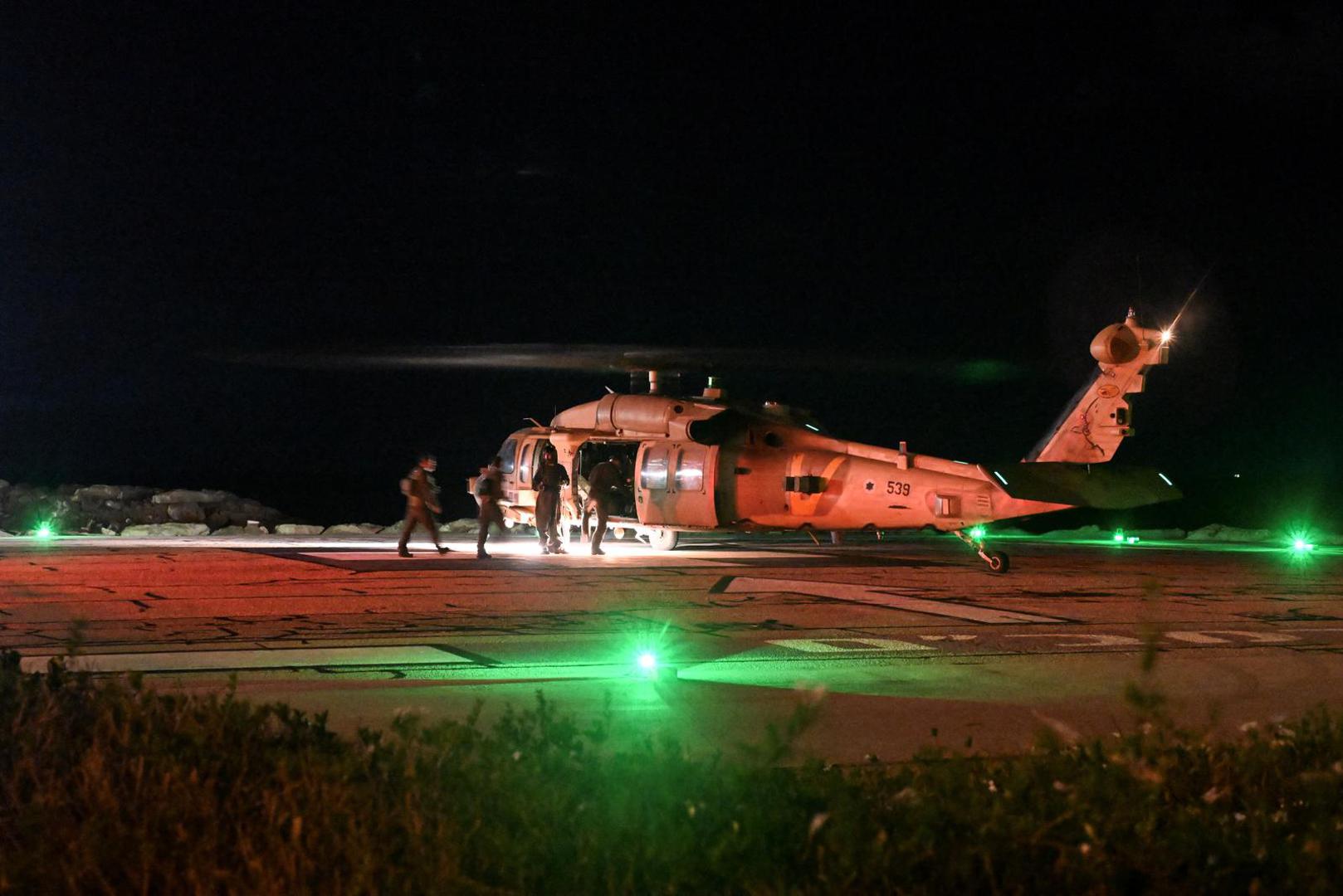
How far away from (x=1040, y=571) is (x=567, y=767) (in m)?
17.6

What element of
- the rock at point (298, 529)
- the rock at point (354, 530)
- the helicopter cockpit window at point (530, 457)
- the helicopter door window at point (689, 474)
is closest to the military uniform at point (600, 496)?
the helicopter door window at point (689, 474)

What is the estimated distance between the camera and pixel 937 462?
2248 centimetres

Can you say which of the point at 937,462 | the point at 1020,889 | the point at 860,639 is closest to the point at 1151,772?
the point at 1020,889

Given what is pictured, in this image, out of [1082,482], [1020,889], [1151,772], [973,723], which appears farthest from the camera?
[1082,482]

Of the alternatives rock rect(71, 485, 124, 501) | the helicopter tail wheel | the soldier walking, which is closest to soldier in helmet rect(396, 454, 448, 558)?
the soldier walking

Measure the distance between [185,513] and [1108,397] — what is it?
33.8 metres

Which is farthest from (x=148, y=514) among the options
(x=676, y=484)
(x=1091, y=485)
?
(x=1091, y=485)

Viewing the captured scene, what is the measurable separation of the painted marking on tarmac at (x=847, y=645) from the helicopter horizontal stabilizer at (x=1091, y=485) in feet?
29.6

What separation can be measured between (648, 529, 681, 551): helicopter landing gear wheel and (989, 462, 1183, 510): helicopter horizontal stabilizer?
859cm

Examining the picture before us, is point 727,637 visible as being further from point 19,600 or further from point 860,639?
point 19,600

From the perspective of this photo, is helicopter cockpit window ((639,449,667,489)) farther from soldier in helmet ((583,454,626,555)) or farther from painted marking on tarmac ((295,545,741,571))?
painted marking on tarmac ((295,545,741,571))

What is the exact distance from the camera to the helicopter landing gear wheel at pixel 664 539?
90.9ft

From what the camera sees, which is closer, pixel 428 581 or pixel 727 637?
pixel 727 637

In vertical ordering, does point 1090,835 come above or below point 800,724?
below
